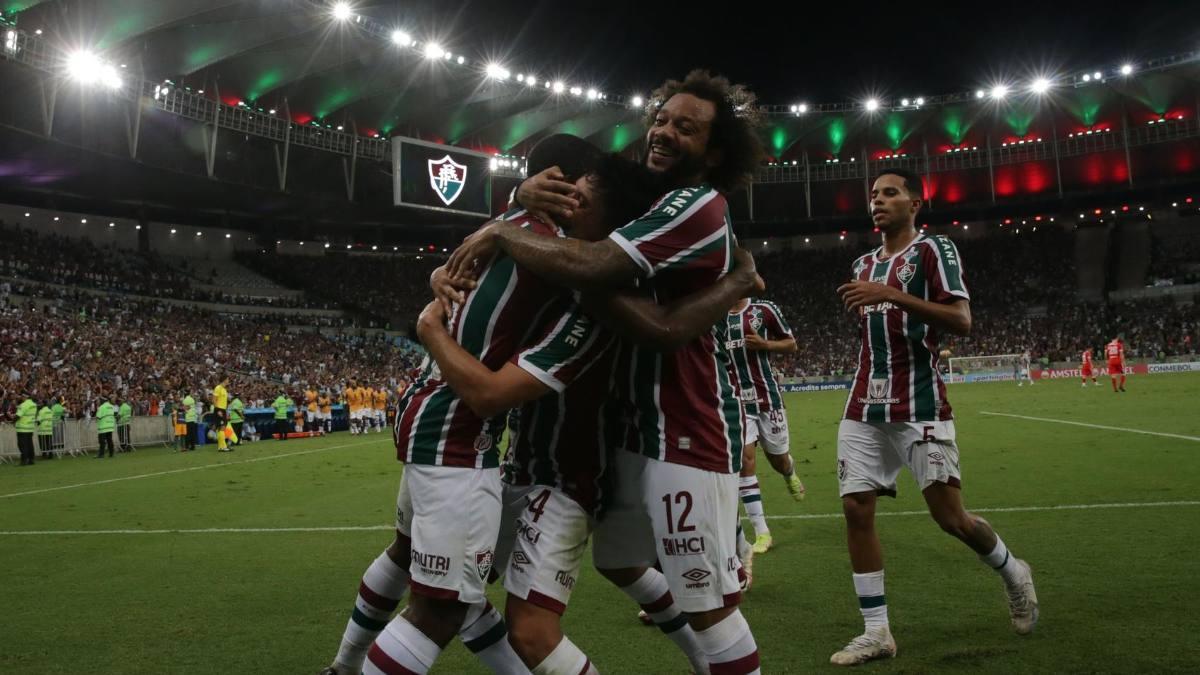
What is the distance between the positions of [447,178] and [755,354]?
29.9m

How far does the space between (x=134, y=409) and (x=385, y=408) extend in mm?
8224

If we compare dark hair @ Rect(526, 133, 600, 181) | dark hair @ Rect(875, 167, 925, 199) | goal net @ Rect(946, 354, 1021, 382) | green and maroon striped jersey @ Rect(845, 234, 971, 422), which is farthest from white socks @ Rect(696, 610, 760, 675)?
goal net @ Rect(946, 354, 1021, 382)

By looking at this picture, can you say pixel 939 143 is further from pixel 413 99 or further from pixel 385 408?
pixel 385 408

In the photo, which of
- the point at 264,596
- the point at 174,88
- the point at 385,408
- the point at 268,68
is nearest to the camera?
the point at 264,596

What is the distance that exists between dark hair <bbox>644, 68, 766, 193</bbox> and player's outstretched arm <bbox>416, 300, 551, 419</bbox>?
1211 mm

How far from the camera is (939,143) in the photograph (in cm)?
5959

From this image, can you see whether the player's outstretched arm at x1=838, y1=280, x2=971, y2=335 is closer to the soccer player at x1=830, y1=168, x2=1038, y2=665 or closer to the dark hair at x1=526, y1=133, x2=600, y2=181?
the soccer player at x1=830, y1=168, x2=1038, y2=665

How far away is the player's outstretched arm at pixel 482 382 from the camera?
267 cm

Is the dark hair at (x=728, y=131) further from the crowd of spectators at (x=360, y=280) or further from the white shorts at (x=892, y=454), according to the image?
the crowd of spectators at (x=360, y=280)

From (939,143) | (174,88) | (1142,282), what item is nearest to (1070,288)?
(1142,282)

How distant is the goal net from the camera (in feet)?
147

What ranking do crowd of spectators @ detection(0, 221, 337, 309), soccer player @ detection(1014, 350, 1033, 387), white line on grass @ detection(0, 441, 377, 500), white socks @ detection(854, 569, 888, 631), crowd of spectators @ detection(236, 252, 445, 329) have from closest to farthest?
white socks @ detection(854, 569, 888, 631)
white line on grass @ detection(0, 441, 377, 500)
crowd of spectators @ detection(0, 221, 337, 309)
soccer player @ detection(1014, 350, 1033, 387)
crowd of spectators @ detection(236, 252, 445, 329)

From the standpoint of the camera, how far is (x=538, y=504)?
2986 mm

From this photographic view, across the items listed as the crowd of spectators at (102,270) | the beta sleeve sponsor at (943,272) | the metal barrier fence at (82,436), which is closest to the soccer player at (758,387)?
the beta sleeve sponsor at (943,272)
